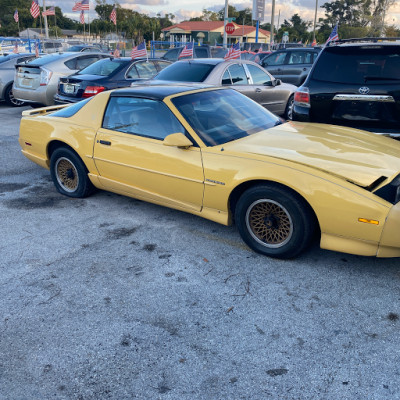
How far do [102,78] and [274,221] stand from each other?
666 cm

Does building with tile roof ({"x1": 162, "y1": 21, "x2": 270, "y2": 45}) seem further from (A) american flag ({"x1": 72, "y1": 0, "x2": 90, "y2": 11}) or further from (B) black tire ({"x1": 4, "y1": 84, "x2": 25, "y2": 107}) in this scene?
(B) black tire ({"x1": 4, "y1": 84, "x2": 25, "y2": 107})

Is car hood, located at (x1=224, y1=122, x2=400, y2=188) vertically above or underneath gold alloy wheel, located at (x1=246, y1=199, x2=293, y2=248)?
above

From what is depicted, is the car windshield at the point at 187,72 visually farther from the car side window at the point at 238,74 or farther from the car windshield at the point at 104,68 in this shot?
the car windshield at the point at 104,68

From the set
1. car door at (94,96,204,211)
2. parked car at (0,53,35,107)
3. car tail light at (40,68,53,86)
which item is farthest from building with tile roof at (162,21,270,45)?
car door at (94,96,204,211)

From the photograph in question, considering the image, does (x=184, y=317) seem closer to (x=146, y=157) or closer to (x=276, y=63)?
(x=146, y=157)

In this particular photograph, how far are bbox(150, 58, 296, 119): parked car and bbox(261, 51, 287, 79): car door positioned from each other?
474 centimetres

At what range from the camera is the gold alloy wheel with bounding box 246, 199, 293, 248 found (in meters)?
3.46

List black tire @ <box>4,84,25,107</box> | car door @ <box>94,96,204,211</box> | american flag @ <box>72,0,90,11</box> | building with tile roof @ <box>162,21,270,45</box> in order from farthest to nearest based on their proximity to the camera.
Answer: building with tile roof @ <box>162,21,270,45</box> → american flag @ <box>72,0,90,11</box> → black tire @ <box>4,84,25,107</box> → car door @ <box>94,96,204,211</box>

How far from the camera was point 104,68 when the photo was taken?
9375mm

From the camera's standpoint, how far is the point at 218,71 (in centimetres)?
782

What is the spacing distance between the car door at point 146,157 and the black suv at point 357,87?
7.89 ft

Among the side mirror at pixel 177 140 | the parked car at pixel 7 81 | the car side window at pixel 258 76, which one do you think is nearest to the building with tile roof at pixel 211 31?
the parked car at pixel 7 81

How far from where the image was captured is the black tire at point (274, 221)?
3334 millimetres

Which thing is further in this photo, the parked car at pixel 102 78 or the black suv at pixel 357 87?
the parked car at pixel 102 78
